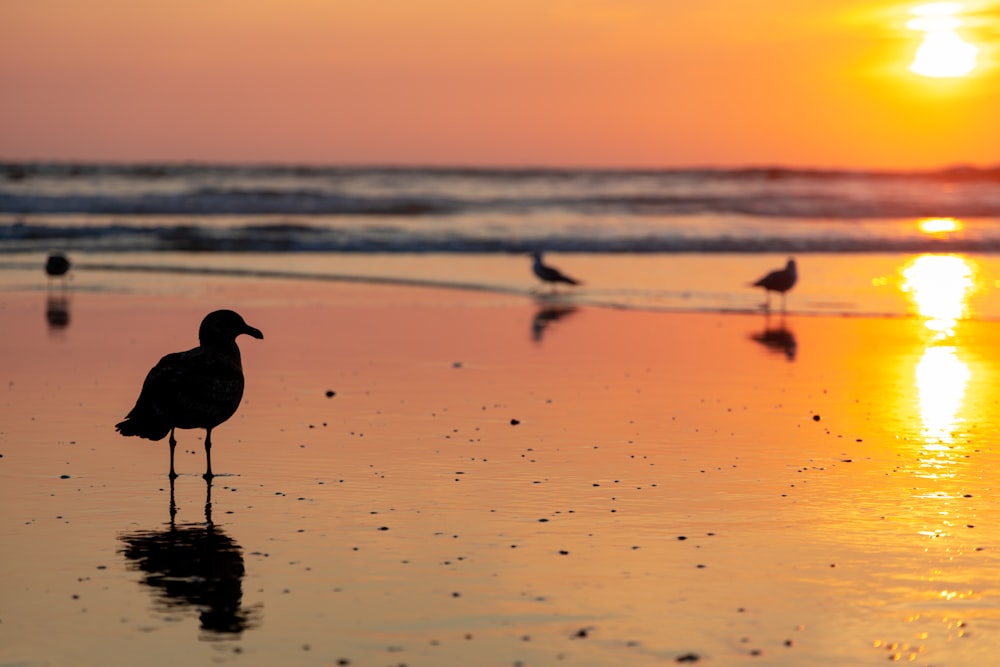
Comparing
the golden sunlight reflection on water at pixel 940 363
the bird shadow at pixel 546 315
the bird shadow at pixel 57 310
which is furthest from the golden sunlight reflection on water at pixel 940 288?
the bird shadow at pixel 57 310

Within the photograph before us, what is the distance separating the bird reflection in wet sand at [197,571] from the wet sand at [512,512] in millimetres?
20

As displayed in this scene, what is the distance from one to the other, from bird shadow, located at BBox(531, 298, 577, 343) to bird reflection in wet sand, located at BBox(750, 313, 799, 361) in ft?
8.58

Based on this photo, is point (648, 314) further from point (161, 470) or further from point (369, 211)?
point (369, 211)

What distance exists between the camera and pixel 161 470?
31.4ft

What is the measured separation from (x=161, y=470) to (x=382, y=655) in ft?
13.5

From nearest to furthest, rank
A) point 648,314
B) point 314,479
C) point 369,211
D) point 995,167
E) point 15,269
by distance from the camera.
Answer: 1. point 314,479
2. point 648,314
3. point 15,269
4. point 369,211
5. point 995,167

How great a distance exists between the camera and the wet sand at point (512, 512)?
6.14m

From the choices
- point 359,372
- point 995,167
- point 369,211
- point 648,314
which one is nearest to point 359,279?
point 648,314

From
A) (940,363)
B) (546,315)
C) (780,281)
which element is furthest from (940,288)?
(940,363)

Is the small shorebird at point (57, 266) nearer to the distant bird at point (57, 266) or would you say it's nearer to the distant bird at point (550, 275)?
the distant bird at point (57, 266)

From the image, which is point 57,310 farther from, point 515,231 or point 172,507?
point 515,231

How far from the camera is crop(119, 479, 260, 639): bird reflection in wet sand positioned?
21.0 feet

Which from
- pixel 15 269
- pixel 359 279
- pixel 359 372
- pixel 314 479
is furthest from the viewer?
pixel 15 269

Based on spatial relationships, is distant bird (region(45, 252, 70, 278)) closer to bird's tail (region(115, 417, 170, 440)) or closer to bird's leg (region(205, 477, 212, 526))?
bird's tail (region(115, 417, 170, 440))
